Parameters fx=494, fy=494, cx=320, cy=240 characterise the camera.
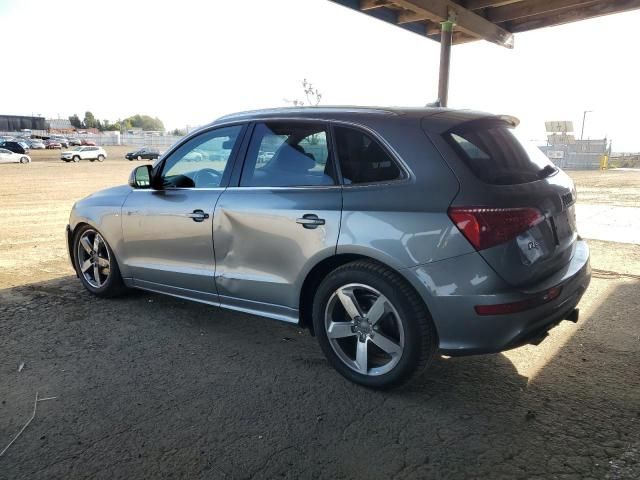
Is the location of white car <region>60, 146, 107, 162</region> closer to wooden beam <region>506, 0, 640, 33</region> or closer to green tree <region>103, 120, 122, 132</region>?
wooden beam <region>506, 0, 640, 33</region>

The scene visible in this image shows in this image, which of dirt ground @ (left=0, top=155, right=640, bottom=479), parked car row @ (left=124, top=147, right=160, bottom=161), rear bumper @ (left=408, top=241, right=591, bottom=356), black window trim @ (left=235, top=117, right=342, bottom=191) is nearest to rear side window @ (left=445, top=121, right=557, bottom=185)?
rear bumper @ (left=408, top=241, right=591, bottom=356)

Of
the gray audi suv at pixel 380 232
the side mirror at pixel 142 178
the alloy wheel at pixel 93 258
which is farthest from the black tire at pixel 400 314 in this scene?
the alloy wheel at pixel 93 258

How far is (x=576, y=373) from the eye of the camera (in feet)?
10.4

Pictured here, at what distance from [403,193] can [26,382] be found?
2.61 metres

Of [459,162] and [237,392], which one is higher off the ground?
[459,162]

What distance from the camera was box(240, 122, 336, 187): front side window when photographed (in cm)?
321

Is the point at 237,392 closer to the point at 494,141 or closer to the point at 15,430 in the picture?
the point at 15,430

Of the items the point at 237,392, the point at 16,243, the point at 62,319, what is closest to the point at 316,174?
the point at 237,392

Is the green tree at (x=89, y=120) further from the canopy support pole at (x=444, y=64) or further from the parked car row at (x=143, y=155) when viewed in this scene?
the canopy support pole at (x=444, y=64)

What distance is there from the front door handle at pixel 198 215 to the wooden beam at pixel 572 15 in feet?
21.8

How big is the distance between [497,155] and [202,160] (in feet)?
7.41

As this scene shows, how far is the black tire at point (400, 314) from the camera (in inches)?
108

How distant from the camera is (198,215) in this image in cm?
372

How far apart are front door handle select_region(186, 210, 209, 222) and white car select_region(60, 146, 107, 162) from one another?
43.2 m
